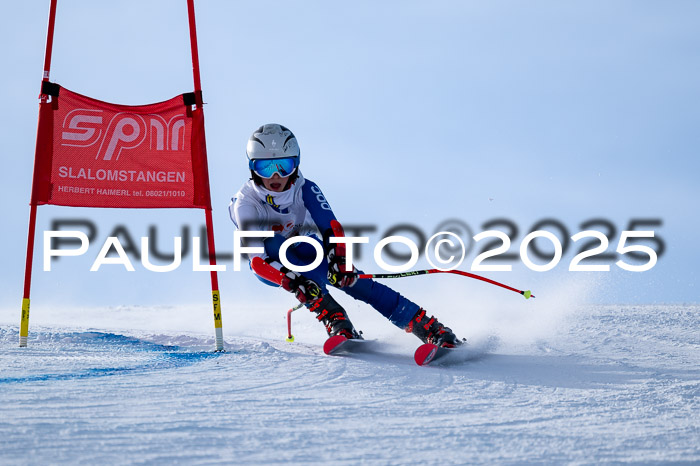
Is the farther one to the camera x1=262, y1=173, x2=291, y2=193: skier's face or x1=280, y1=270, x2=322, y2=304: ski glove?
x1=262, y1=173, x2=291, y2=193: skier's face

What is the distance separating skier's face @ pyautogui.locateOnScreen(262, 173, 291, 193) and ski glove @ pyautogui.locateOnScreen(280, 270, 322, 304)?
25.8 inches

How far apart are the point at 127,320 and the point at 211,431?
6812 millimetres

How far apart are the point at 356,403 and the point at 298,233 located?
2.29 m

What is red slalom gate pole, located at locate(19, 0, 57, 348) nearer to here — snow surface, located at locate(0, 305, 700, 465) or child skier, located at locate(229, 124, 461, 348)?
snow surface, located at locate(0, 305, 700, 465)

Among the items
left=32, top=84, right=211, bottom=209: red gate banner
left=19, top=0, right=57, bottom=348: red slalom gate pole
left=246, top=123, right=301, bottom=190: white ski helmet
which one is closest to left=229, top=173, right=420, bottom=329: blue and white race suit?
left=246, top=123, right=301, bottom=190: white ski helmet

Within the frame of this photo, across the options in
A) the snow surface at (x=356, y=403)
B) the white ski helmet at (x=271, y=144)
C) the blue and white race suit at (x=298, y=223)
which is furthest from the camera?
the blue and white race suit at (x=298, y=223)

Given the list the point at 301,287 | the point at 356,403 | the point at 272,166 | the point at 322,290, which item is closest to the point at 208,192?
the point at 272,166

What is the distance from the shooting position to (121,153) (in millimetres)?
5391

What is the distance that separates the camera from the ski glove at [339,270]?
183 inches

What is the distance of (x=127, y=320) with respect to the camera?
8711mm

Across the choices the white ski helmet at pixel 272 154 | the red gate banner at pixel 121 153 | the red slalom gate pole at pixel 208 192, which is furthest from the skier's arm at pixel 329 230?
the red gate banner at pixel 121 153

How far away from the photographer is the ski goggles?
464 centimetres

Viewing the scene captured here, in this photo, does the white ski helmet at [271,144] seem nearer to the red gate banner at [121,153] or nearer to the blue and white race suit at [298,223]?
the blue and white race suit at [298,223]

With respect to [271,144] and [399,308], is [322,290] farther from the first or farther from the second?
[271,144]
